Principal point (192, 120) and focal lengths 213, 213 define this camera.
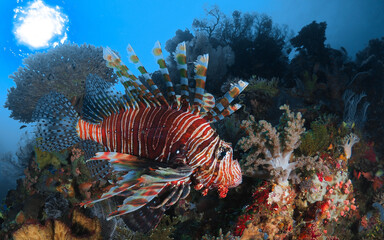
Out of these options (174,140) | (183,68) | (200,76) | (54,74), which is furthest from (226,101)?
(54,74)

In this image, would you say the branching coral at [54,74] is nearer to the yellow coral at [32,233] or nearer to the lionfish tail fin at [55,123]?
the lionfish tail fin at [55,123]

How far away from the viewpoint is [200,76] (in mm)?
1991

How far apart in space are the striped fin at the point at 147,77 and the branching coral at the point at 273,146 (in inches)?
56.2

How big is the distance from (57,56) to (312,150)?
23.1 feet

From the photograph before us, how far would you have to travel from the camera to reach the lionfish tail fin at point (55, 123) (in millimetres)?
2652

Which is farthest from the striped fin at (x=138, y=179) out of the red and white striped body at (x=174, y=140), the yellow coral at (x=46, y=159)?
the yellow coral at (x=46, y=159)

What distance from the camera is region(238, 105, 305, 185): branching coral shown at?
296cm

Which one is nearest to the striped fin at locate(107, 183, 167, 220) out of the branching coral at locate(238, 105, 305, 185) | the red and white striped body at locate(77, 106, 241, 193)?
the red and white striped body at locate(77, 106, 241, 193)

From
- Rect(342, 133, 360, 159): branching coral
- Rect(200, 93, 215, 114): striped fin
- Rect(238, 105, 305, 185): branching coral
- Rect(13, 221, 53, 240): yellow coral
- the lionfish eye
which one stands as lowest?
Rect(342, 133, 360, 159): branching coral

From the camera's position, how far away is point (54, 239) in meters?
2.94

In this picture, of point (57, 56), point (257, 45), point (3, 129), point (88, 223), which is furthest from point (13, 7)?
point (3, 129)

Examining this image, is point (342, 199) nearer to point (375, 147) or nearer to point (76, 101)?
point (375, 147)

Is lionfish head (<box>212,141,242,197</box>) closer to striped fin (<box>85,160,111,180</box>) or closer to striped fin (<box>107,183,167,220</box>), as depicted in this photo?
striped fin (<box>107,183,167,220</box>)

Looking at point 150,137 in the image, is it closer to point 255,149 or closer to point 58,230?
point 255,149
